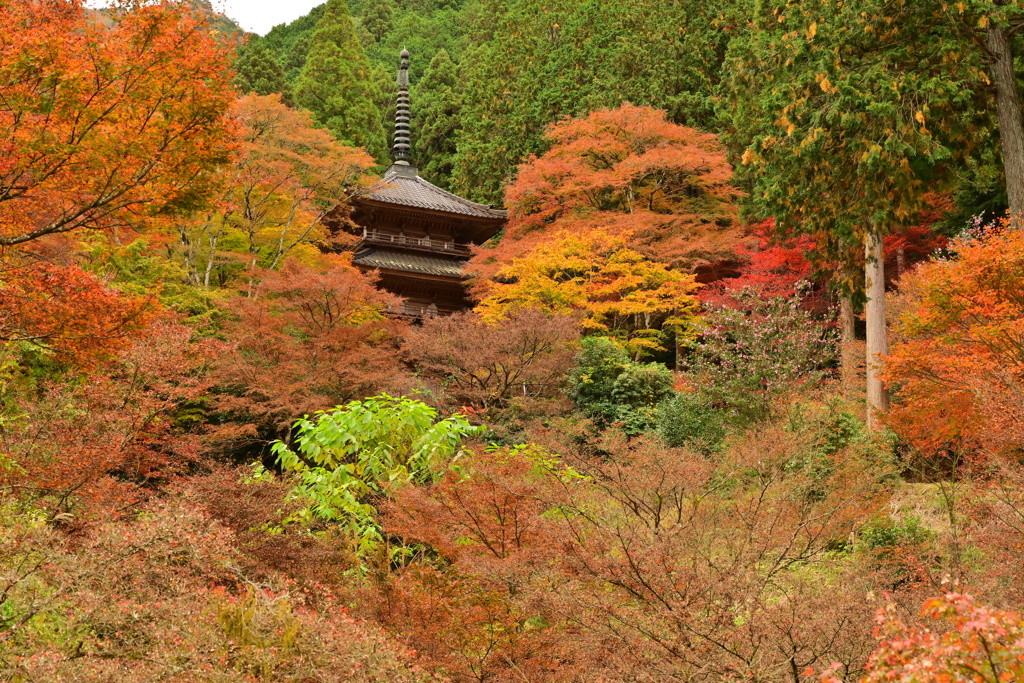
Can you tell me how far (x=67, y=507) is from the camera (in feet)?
22.9

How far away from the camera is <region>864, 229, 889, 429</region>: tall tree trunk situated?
1413 centimetres

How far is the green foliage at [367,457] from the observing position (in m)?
7.79

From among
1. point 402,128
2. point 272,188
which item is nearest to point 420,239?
point 272,188

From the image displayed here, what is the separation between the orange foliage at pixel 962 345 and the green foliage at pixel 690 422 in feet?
9.01

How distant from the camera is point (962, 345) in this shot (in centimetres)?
1066

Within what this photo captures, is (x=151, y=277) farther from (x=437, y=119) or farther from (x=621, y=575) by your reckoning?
(x=437, y=119)

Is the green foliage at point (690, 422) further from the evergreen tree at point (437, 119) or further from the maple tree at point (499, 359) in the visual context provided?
the evergreen tree at point (437, 119)

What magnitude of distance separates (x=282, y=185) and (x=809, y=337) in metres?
11.3

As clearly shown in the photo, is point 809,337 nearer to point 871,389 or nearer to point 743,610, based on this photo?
point 871,389

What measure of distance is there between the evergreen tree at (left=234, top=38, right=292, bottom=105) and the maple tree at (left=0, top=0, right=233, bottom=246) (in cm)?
2280

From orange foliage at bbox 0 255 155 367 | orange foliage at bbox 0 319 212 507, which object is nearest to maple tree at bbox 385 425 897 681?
orange foliage at bbox 0 319 212 507

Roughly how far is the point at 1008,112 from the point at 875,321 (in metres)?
3.96

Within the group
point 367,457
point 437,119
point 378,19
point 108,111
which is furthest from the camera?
point 378,19

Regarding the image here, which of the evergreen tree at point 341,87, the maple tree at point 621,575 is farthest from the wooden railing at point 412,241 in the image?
the maple tree at point 621,575
